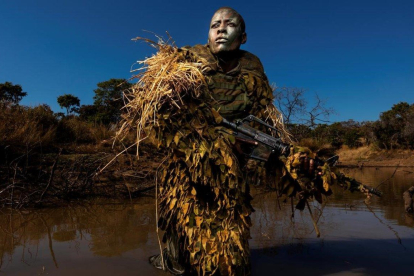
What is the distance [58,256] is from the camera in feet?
11.0

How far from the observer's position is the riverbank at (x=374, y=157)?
20.0 metres

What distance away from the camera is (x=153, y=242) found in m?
3.89

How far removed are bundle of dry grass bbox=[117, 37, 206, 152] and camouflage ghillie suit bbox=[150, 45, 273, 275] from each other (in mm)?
80

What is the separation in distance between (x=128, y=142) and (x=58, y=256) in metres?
7.49

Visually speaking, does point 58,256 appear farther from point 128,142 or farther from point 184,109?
point 128,142

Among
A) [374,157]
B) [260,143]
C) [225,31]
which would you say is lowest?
[260,143]

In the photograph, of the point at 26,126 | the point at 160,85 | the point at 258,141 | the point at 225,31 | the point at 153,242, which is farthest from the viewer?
the point at 26,126

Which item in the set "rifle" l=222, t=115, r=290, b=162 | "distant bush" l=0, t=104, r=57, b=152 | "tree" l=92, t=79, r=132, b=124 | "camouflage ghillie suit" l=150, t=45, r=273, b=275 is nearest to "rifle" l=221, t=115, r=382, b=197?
"rifle" l=222, t=115, r=290, b=162

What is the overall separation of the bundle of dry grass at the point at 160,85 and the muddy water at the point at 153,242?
59.7 inches

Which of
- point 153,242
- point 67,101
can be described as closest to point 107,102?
point 67,101

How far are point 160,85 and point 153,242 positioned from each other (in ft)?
7.49

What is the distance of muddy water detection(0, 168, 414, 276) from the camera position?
3070mm

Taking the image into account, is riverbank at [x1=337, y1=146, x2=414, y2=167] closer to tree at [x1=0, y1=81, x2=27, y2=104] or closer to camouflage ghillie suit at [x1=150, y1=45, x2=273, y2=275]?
camouflage ghillie suit at [x1=150, y1=45, x2=273, y2=275]

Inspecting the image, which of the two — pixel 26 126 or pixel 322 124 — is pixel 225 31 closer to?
pixel 26 126
